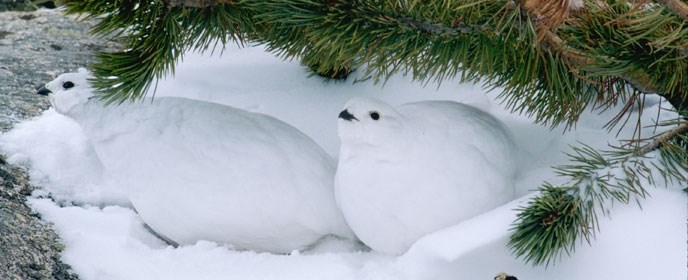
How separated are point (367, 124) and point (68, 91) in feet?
2.04

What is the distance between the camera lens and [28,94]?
207cm

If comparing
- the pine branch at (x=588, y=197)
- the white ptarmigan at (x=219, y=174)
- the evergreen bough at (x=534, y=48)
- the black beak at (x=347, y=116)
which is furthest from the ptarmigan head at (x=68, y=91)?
the pine branch at (x=588, y=197)

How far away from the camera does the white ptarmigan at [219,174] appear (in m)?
1.54

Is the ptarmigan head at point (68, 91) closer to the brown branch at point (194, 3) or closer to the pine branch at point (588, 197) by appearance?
the brown branch at point (194, 3)

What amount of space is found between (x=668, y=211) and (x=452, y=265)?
12.5 inches

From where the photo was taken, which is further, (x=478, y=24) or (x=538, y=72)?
(x=538, y=72)

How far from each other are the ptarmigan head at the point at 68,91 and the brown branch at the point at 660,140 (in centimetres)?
98

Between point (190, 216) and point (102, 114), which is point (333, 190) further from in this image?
point (102, 114)

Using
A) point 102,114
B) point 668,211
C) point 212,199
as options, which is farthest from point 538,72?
point 102,114

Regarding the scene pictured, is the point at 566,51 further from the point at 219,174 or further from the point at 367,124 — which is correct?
the point at 219,174

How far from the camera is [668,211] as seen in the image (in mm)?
1304

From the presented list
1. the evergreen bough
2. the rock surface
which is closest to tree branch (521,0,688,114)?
the evergreen bough

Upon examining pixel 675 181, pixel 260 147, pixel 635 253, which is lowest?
pixel 260 147

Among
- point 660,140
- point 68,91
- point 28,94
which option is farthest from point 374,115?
point 28,94
